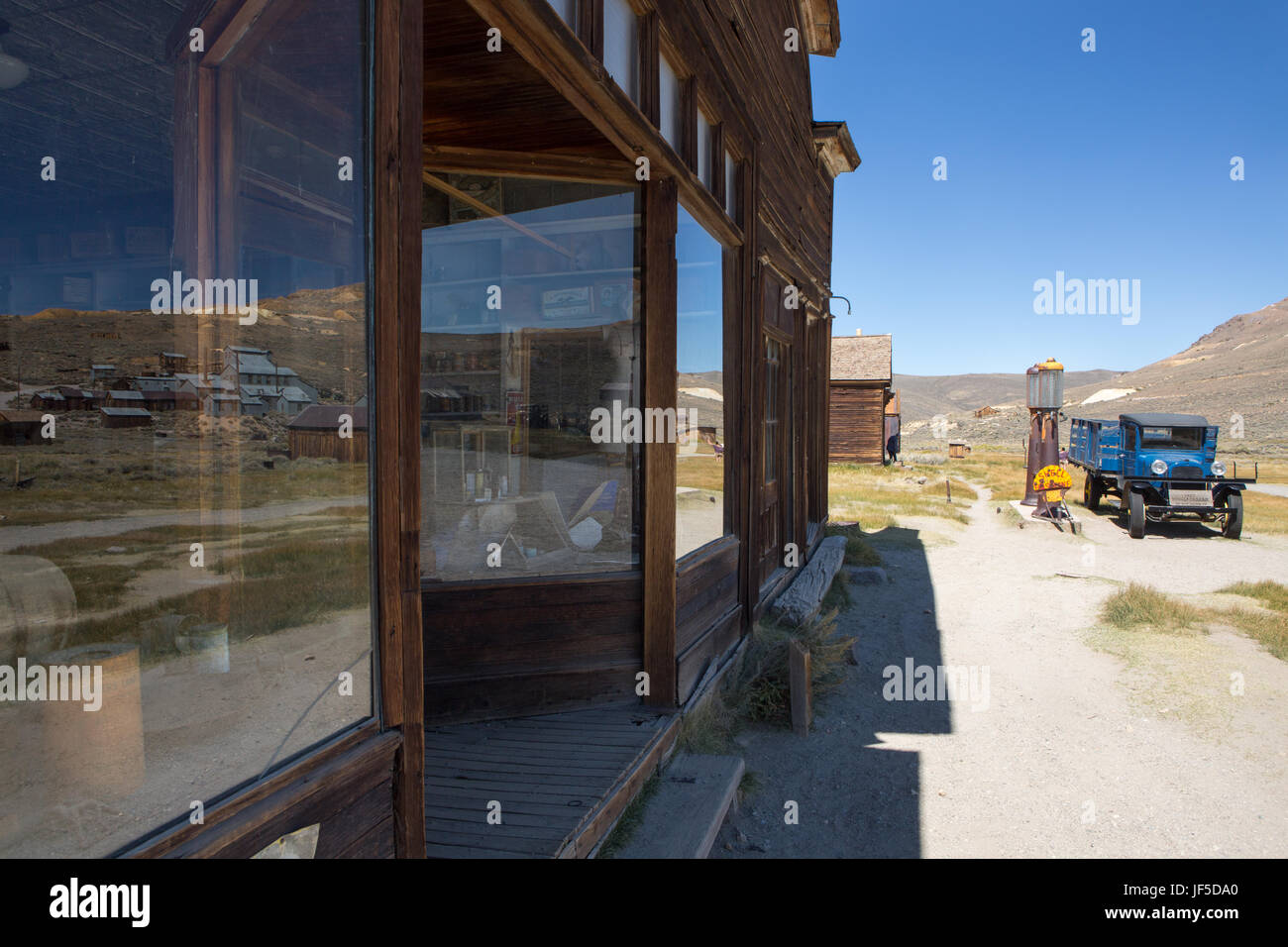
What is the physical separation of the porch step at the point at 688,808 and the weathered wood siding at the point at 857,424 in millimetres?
28258

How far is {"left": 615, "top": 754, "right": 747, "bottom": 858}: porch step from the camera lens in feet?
10.4

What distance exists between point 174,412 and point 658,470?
2.80 metres

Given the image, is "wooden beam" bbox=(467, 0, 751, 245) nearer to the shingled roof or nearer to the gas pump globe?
the gas pump globe

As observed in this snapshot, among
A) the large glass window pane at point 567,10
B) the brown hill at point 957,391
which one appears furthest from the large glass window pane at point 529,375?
the brown hill at point 957,391

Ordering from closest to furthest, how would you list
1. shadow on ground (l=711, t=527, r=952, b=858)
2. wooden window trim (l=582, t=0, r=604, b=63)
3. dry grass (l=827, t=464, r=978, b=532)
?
wooden window trim (l=582, t=0, r=604, b=63), shadow on ground (l=711, t=527, r=952, b=858), dry grass (l=827, t=464, r=978, b=532)

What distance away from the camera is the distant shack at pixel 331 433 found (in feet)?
6.18

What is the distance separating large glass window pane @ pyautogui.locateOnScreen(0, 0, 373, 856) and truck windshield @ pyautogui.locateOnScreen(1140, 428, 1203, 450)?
15.3 metres

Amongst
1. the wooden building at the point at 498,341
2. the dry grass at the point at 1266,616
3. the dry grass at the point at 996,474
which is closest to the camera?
the wooden building at the point at 498,341

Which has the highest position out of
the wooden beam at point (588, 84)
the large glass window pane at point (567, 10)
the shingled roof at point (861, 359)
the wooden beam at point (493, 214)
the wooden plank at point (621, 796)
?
the shingled roof at point (861, 359)

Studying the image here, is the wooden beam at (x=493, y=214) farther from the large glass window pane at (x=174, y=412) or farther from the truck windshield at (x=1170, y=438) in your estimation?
the truck windshield at (x=1170, y=438)

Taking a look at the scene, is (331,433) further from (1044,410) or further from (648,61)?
(1044,410)

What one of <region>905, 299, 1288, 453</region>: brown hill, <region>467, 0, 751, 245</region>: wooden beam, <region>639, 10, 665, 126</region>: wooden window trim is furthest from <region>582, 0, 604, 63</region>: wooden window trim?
<region>905, 299, 1288, 453</region>: brown hill

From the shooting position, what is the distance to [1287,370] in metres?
60.9
